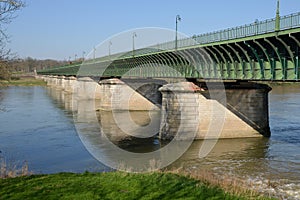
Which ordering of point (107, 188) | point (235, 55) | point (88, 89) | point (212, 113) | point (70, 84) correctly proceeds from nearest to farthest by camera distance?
point (107, 188) → point (235, 55) → point (212, 113) → point (88, 89) → point (70, 84)

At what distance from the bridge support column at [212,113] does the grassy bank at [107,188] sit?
54.0ft

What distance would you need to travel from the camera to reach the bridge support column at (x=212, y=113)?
28422 mm

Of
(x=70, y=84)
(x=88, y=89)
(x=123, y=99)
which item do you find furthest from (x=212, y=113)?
(x=70, y=84)

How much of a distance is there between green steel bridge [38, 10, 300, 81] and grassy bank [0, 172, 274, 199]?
9.27m

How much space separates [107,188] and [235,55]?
15258mm

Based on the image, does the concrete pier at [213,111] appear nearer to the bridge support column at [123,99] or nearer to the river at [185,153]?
the river at [185,153]

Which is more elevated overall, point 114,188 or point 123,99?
point 114,188

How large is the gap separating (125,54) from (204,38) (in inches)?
957

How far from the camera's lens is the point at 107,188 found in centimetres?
1033

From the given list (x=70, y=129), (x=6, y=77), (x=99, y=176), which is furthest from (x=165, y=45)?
(x=99, y=176)

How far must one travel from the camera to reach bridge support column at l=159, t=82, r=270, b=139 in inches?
1119

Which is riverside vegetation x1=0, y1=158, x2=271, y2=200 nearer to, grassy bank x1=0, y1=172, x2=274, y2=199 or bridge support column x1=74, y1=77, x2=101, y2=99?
grassy bank x1=0, y1=172, x2=274, y2=199

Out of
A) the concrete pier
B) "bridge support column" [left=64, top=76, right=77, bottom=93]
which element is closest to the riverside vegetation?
the concrete pier

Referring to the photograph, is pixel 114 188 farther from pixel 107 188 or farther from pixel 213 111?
pixel 213 111
